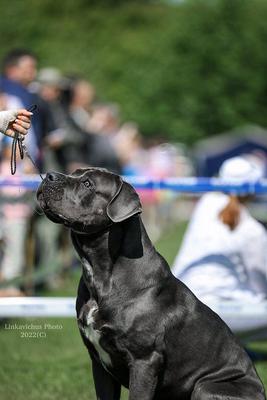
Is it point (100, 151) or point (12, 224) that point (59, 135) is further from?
point (12, 224)

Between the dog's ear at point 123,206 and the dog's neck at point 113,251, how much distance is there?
0.47 ft

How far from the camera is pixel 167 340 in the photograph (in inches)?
195

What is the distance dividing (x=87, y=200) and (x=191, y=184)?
9.50 feet

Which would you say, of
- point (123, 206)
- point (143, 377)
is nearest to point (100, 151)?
point (123, 206)

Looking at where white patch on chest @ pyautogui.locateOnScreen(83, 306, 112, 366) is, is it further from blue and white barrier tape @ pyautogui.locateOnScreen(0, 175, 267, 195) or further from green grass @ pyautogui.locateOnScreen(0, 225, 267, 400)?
blue and white barrier tape @ pyautogui.locateOnScreen(0, 175, 267, 195)

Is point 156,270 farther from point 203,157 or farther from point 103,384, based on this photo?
point 203,157

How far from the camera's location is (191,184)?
Answer: 25.5 feet

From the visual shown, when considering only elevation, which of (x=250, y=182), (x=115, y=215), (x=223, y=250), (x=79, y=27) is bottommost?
(x=79, y=27)

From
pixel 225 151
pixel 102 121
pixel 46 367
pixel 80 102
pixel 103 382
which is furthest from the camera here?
pixel 225 151

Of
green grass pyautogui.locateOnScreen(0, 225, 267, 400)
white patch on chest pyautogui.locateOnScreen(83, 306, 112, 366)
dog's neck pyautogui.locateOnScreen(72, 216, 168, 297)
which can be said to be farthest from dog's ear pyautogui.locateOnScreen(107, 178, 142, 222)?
green grass pyautogui.locateOnScreen(0, 225, 267, 400)

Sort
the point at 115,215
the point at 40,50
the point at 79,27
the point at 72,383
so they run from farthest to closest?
the point at 79,27 → the point at 40,50 → the point at 72,383 → the point at 115,215

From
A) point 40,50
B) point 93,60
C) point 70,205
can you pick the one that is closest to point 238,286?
point 70,205

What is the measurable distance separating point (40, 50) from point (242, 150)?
1700 centimetres

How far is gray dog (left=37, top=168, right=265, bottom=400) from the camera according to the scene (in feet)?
15.9
